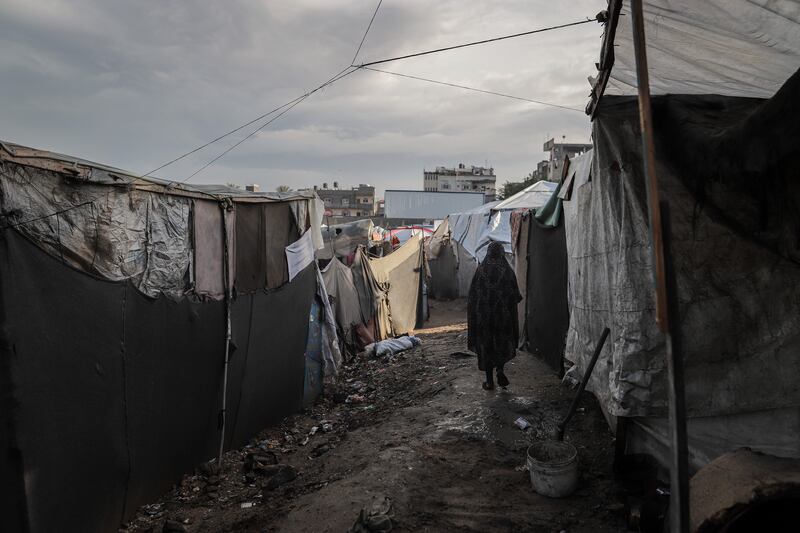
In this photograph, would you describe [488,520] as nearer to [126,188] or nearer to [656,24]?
[656,24]

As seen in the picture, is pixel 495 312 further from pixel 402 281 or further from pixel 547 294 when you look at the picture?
pixel 402 281

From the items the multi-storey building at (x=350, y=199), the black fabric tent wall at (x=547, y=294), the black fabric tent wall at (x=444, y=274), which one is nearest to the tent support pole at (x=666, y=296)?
the black fabric tent wall at (x=547, y=294)

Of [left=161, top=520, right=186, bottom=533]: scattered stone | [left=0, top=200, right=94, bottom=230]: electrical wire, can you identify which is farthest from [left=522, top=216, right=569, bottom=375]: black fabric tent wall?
[left=0, top=200, right=94, bottom=230]: electrical wire

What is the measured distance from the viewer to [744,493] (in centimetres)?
213

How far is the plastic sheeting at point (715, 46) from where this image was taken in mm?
2230

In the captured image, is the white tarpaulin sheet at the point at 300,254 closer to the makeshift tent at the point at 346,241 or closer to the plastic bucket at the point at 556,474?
the makeshift tent at the point at 346,241

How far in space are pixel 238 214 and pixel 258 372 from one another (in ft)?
6.10

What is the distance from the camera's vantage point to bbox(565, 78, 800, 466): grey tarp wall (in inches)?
114

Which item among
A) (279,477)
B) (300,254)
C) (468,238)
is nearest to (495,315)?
(300,254)

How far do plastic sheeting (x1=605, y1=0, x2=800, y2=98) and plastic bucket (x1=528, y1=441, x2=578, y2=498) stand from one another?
2.73 metres

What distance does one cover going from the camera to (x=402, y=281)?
1207 cm

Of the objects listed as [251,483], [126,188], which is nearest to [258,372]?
[251,483]

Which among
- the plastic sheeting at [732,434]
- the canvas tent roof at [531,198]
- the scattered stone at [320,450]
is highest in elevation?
the canvas tent roof at [531,198]

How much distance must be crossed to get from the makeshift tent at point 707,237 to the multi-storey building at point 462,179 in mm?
61105
